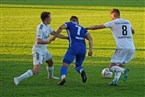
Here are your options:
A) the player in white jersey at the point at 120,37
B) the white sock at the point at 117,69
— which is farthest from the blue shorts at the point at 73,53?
the white sock at the point at 117,69

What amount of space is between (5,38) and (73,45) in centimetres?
1399

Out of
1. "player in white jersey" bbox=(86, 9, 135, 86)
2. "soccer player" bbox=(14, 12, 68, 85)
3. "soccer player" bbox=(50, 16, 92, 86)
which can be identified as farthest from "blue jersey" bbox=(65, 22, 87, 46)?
"soccer player" bbox=(14, 12, 68, 85)

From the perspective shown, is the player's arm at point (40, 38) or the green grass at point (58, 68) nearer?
the green grass at point (58, 68)

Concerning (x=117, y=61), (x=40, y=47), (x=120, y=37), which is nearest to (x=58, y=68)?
(x=40, y=47)

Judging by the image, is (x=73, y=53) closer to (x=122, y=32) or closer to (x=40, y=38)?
(x=40, y=38)

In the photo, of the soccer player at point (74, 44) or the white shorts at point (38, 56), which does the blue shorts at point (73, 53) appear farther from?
the white shorts at point (38, 56)

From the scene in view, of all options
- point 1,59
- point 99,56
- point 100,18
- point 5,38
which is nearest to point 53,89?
point 1,59

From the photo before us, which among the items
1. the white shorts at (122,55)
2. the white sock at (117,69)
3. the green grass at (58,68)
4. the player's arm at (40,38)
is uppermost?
the player's arm at (40,38)

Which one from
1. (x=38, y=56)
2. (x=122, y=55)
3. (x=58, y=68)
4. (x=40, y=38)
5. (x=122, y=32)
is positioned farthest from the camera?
(x=58, y=68)

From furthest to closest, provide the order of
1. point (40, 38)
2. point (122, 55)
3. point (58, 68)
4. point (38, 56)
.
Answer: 1. point (58, 68)
2. point (122, 55)
3. point (38, 56)
4. point (40, 38)

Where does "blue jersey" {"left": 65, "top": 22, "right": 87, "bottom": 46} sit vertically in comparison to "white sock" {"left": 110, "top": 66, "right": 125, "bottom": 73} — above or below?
above

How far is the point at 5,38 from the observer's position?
28.3 meters

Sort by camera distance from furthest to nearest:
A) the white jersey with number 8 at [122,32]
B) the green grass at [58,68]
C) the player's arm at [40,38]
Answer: the white jersey with number 8 at [122,32]
the player's arm at [40,38]
the green grass at [58,68]

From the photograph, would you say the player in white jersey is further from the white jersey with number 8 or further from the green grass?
the green grass
